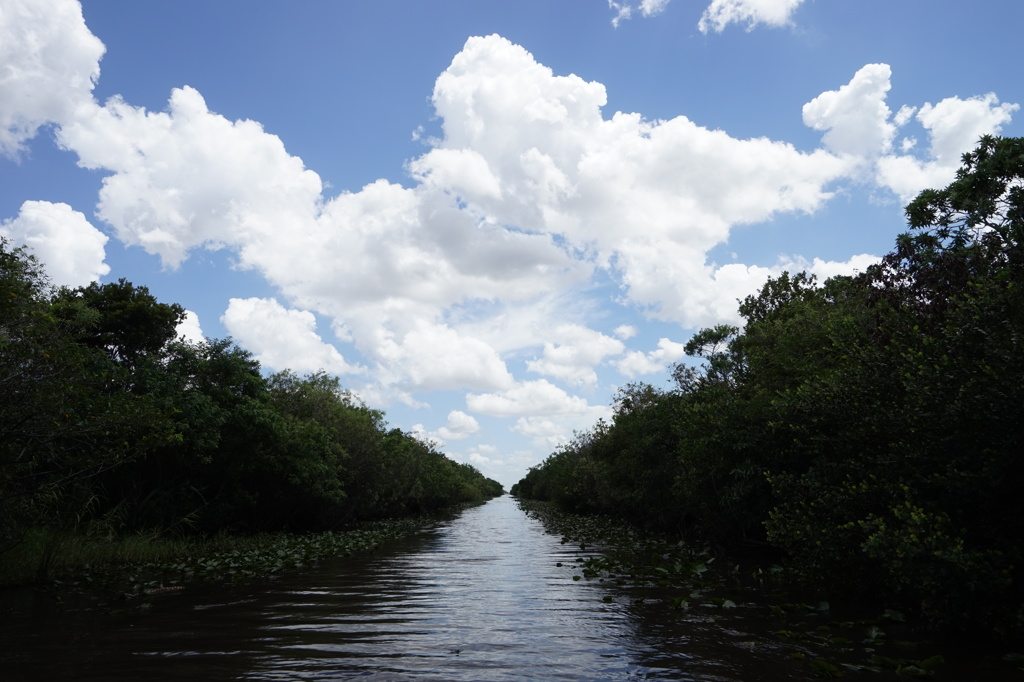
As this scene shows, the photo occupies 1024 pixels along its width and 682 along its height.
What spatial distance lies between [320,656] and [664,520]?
2401 centimetres

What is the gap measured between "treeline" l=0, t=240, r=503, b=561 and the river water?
3631 millimetres

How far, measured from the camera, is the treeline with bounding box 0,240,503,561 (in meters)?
12.5

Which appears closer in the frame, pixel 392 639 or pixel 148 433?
pixel 392 639

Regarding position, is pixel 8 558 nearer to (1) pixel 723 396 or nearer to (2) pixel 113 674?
(2) pixel 113 674

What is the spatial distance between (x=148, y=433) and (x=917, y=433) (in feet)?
54.0

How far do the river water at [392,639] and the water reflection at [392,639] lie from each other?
2cm

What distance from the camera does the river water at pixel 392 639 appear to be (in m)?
7.50

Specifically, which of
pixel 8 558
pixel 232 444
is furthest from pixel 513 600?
pixel 232 444

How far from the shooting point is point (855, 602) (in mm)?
12188

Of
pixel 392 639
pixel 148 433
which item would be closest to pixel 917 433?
pixel 392 639

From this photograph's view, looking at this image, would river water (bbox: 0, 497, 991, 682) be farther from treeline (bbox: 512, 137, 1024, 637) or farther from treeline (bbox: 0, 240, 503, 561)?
treeline (bbox: 0, 240, 503, 561)

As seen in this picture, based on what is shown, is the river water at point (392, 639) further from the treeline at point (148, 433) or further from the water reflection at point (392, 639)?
the treeline at point (148, 433)

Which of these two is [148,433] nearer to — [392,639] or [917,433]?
[392,639]

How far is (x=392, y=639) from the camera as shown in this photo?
9.31 m
